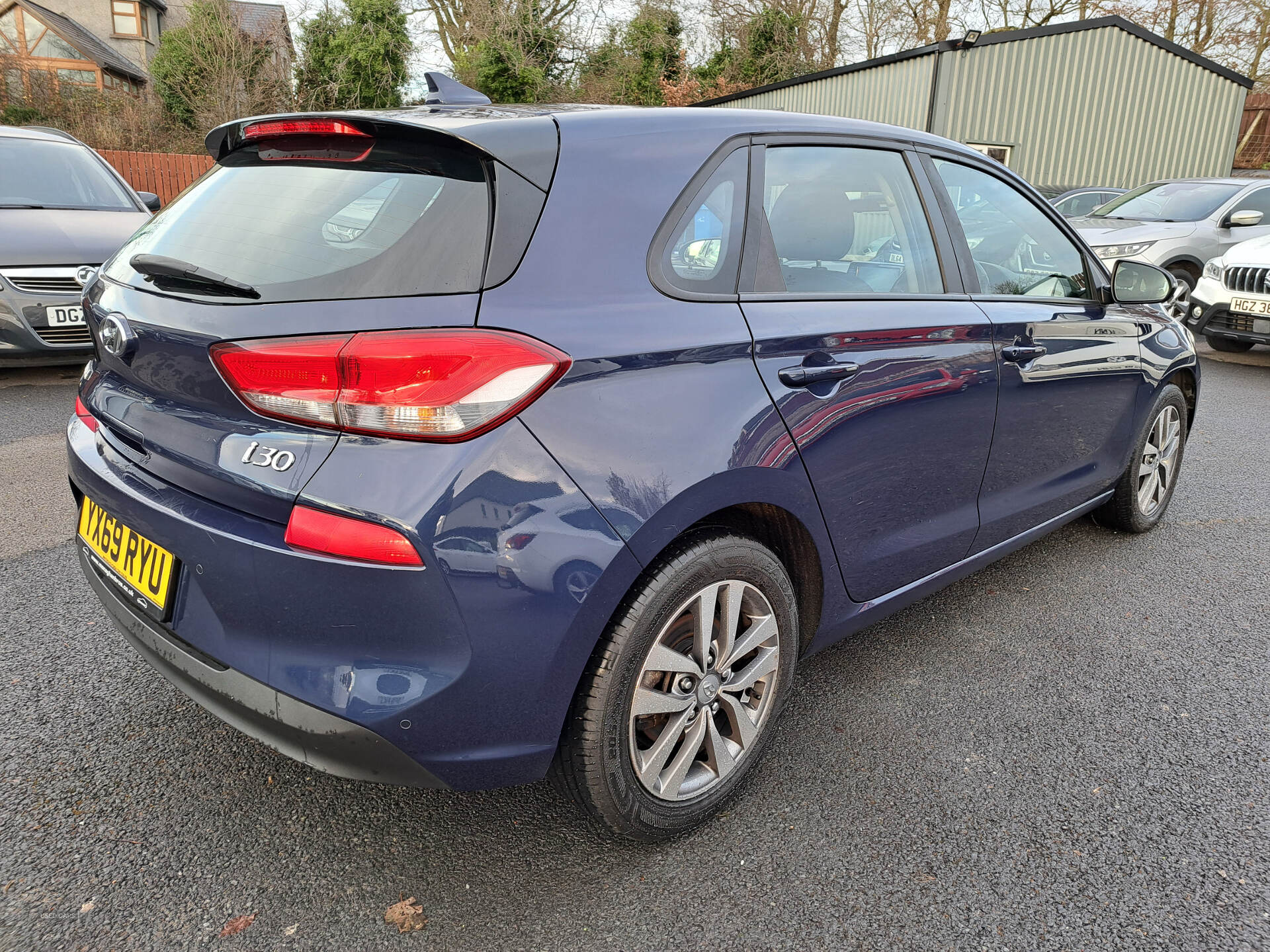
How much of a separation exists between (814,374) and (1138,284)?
2.03 metres

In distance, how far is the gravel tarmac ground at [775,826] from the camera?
1.77 m

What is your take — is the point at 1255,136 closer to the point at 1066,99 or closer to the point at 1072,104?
the point at 1072,104

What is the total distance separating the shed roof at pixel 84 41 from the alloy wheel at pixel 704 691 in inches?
1454

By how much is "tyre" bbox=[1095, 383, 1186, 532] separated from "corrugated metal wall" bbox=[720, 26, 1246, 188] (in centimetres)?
1528

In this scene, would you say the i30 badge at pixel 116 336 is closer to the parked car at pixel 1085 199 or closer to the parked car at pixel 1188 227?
the parked car at pixel 1188 227

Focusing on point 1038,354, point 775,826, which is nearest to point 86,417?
point 775,826

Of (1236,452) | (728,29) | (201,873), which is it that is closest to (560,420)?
(201,873)

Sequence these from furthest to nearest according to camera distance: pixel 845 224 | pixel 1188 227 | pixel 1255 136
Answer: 1. pixel 1255 136
2. pixel 1188 227
3. pixel 845 224

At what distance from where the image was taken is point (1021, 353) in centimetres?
274

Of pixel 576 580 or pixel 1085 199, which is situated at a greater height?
pixel 1085 199

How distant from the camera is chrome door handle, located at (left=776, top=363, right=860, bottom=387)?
1991 mm

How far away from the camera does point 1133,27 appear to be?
18.0m

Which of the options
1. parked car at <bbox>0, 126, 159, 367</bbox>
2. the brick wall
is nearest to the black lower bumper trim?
parked car at <bbox>0, 126, 159, 367</bbox>

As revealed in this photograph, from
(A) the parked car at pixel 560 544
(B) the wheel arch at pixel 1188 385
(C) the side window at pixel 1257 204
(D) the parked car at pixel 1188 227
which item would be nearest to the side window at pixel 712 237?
(A) the parked car at pixel 560 544
